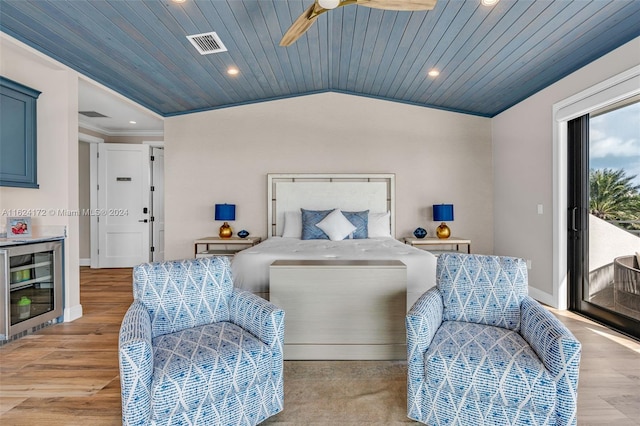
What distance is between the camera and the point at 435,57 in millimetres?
3646

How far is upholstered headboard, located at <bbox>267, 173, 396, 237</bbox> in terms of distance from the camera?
16.7ft

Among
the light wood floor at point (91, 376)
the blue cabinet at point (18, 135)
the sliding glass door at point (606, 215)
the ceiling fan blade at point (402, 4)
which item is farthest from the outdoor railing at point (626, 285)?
the blue cabinet at point (18, 135)

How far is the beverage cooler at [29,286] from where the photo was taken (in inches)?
116

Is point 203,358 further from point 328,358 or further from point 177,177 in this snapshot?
point 177,177

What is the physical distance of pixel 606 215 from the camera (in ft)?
11.1

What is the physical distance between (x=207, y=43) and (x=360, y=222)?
2711 mm

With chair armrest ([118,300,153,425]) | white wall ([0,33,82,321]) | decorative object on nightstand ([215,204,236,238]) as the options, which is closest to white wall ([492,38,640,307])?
decorative object on nightstand ([215,204,236,238])

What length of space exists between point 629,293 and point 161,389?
12.9 ft

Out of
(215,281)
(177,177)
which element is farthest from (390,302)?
(177,177)

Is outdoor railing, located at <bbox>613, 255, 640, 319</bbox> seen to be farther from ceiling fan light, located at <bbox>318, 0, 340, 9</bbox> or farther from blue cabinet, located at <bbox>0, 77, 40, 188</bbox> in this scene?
blue cabinet, located at <bbox>0, 77, 40, 188</bbox>

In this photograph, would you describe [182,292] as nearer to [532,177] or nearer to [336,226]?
[336,226]

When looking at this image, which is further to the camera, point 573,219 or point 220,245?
point 220,245

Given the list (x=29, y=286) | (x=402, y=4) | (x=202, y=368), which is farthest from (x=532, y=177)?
(x=29, y=286)

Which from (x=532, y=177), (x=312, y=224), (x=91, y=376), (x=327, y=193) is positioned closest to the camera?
(x=91, y=376)
